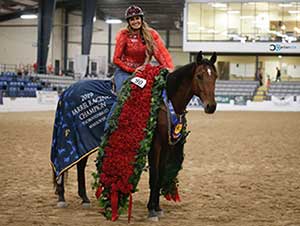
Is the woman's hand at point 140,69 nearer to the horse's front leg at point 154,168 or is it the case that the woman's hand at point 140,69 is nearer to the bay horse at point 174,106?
the bay horse at point 174,106

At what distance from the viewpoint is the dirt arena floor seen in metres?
6.09

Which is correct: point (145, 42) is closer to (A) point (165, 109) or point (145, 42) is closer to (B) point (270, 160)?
(A) point (165, 109)

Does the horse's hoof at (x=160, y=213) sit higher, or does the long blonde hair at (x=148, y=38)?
the long blonde hair at (x=148, y=38)

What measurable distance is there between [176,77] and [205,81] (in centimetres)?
42

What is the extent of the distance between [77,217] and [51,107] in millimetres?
29077

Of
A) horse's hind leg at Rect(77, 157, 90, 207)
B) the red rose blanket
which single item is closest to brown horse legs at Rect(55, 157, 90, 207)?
horse's hind leg at Rect(77, 157, 90, 207)

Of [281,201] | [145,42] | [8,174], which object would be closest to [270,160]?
[281,201]

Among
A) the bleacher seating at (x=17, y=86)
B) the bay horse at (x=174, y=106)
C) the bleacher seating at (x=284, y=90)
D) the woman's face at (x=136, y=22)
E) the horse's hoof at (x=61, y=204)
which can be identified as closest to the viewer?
the bay horse at (x=174, y=106)

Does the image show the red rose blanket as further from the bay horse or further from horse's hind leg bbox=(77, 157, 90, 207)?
horse's hind leg bbox=(77, 157, 90, 207)

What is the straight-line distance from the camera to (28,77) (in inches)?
1465

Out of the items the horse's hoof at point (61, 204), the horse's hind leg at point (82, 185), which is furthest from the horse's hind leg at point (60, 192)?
the horse's hind leg at point (82, 185)

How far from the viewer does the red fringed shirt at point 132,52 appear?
639 cm

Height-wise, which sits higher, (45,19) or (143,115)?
(45,19)

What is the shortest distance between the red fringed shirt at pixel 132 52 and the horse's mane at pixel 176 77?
247 millimetres
